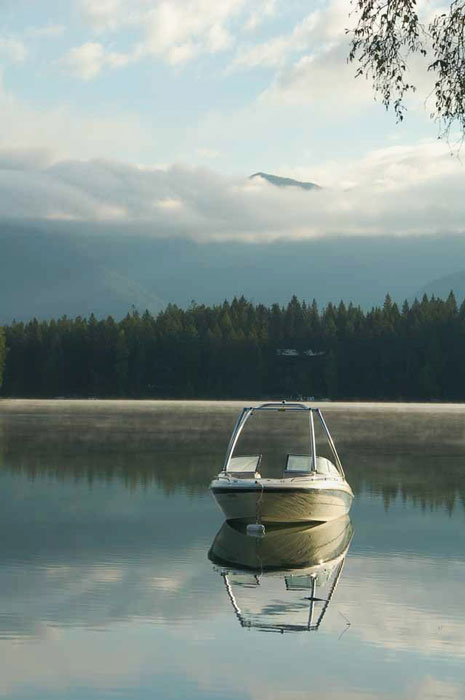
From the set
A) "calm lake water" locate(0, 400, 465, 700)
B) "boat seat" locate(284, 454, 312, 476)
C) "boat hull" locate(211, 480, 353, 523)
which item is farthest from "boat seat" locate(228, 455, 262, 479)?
"calm lake water" locate(0, 400, 465, 700)

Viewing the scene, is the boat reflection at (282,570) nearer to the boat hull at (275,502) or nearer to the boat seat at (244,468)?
the boat hull at (275,502)

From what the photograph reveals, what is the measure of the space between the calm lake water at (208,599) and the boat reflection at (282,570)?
0.08m

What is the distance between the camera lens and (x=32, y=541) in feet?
100

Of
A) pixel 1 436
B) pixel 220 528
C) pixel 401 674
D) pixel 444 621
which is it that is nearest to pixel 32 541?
pixel 220 528

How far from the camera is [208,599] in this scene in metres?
23.0

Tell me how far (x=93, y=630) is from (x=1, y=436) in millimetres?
59778

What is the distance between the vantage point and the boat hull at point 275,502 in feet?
108

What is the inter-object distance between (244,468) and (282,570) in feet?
27.4

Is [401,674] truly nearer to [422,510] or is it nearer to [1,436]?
[422,510]

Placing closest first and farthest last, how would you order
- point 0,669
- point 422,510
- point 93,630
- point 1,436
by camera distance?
point 0,669 < point 93,630 < point 422,510 < point 1,436

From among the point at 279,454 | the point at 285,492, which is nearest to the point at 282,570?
the point at 285,492

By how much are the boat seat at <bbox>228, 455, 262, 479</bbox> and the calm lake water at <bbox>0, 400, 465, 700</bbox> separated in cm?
182

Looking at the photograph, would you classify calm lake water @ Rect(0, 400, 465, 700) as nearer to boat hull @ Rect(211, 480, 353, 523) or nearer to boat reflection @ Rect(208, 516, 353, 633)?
boat reflection @ Rect(208, 516, 353, 633)

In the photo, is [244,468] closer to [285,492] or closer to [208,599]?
[285,492]
